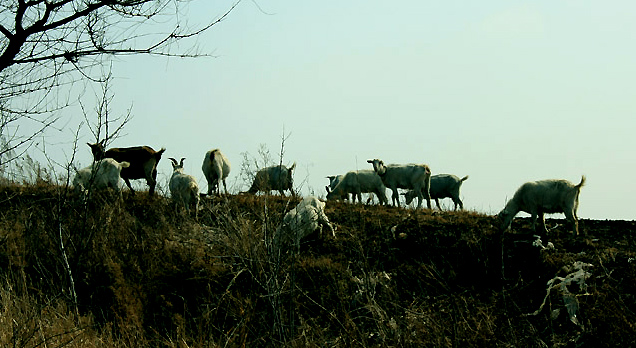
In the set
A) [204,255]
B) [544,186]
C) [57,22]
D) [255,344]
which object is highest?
[57,22]

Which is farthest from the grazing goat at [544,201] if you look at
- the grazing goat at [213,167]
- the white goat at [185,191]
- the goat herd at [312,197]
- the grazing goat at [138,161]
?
the grazing goat at [138,161]

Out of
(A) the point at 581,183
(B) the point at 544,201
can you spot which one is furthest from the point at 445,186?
(A) the point at 581,183

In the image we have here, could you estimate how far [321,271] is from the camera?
1215 cm

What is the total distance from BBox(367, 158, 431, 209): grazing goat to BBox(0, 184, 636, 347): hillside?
24.7 feet

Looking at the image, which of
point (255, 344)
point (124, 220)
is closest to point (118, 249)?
point (124, 220)

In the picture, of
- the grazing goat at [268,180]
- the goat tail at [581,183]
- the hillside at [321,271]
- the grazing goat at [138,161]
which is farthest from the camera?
the grazing goat at [138,161]

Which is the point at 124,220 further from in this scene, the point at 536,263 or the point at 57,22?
the point at 57,22

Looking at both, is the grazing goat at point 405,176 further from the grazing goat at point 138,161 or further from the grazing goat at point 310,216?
the grazing goat at point 310,216

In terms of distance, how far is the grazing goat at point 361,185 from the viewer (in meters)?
23.0

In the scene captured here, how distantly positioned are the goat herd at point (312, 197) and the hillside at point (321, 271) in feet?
1.51

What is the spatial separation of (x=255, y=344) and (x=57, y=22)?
462cm

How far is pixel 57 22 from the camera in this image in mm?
4672

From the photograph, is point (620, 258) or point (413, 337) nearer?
point (413, 337)

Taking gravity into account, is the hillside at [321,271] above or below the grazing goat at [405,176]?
below
